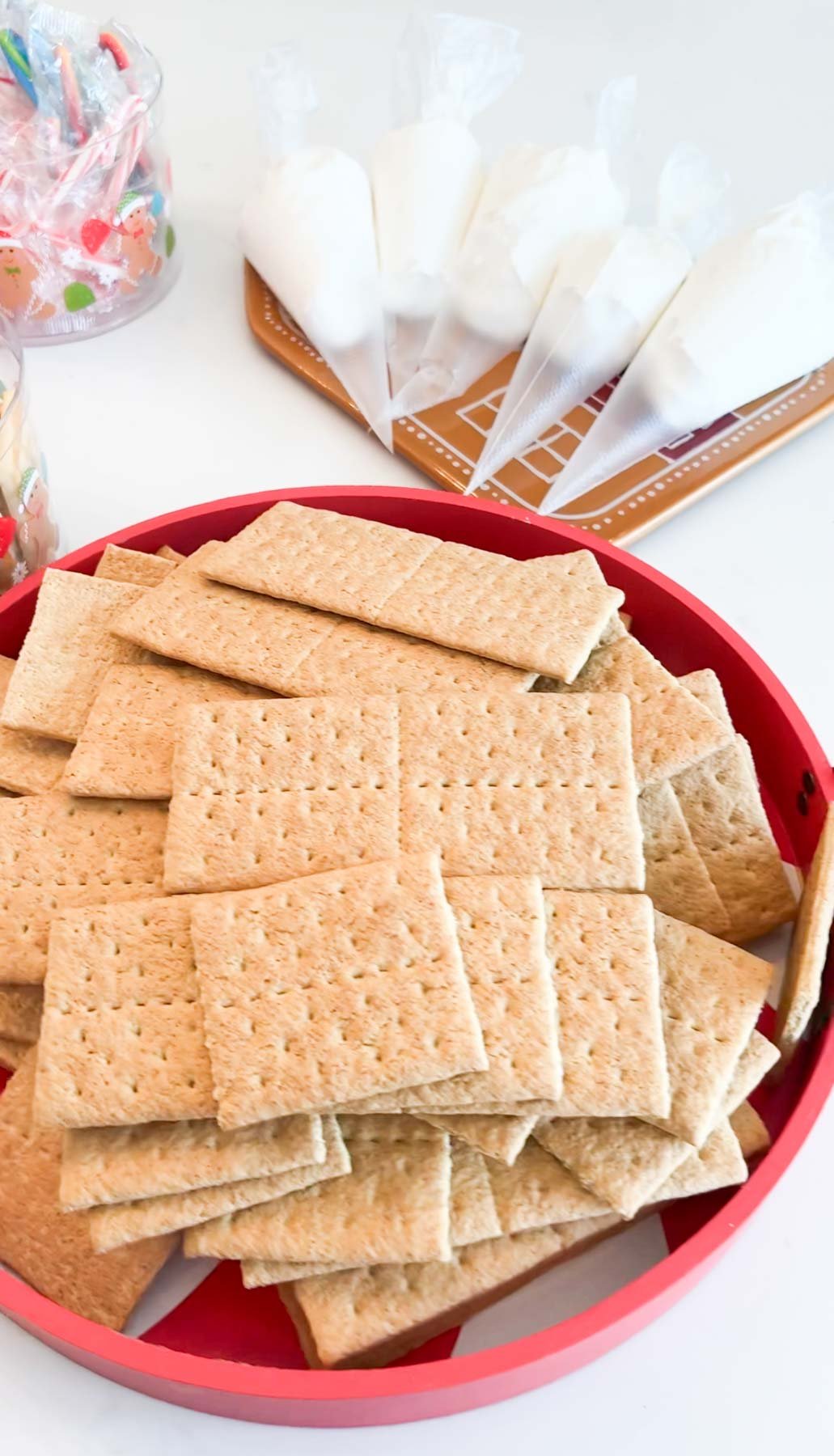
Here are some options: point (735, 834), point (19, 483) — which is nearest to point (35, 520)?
point (19, 483)

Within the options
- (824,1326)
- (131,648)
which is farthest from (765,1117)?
(131,648)

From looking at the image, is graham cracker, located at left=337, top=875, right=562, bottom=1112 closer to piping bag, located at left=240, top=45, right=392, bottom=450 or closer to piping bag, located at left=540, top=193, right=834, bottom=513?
piping bag, located at left=540, top=193, right=834, bottom=513

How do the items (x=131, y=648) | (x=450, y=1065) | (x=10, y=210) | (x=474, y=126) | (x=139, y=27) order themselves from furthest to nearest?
(x=139, y=27)
(x=474, y=126)
(x=10, y=210)
(x=131, y=648)
(x=450, y=1065)

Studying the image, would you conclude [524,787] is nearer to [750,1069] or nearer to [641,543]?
[750,1069]

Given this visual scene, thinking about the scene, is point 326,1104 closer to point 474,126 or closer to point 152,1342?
point 152,1342

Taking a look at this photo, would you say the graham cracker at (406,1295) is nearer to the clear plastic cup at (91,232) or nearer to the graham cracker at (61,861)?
the graham cracker at (61,861)

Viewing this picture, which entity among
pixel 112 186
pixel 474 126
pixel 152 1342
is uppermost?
pixel 474 126

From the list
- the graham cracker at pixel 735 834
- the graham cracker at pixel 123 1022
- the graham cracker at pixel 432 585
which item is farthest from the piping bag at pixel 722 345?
the graham cracker at pixel 123 1022
